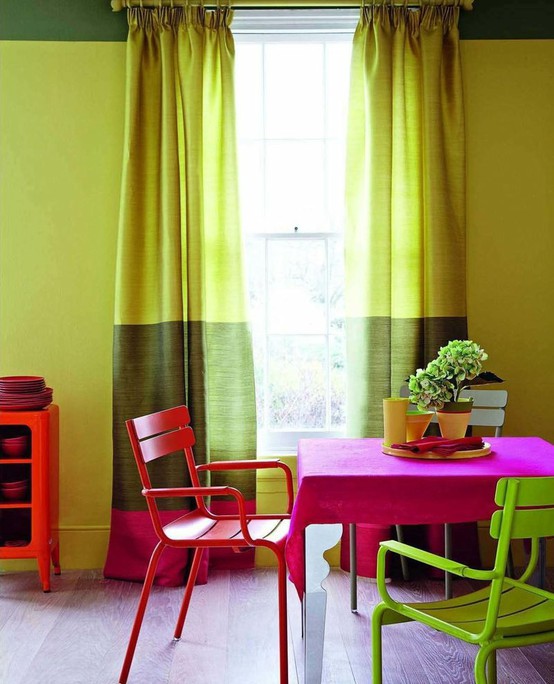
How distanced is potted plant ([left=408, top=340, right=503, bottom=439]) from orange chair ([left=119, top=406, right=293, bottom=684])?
634 millimetres

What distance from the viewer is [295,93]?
13.9 ft

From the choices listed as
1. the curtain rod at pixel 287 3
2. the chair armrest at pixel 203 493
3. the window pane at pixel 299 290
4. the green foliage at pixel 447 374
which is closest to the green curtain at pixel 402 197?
the curtain rod at pixel 287 3

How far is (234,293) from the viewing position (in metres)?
4.02

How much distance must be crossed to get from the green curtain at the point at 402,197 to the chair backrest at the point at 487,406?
257 mm

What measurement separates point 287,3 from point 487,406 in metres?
2.27

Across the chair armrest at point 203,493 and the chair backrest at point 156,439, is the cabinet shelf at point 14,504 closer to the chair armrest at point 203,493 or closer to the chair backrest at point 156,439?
the chair backrest at point 156,439

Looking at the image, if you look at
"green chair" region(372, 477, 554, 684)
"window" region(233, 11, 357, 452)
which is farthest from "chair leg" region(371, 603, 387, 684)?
"window" region(233, 11, 357, 452)

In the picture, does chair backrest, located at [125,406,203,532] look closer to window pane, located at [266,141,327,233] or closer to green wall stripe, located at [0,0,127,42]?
window pane, located at [266,141,327,233]

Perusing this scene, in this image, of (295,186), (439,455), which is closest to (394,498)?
(439,455)

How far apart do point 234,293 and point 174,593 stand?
149cm

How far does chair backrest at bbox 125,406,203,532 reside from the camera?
279 centimetres

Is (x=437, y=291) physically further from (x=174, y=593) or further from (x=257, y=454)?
(x=174, y=593)

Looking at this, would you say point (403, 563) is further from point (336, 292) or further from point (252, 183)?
point (252, 183)

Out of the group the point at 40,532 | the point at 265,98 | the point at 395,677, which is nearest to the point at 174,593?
the point at 40,532
